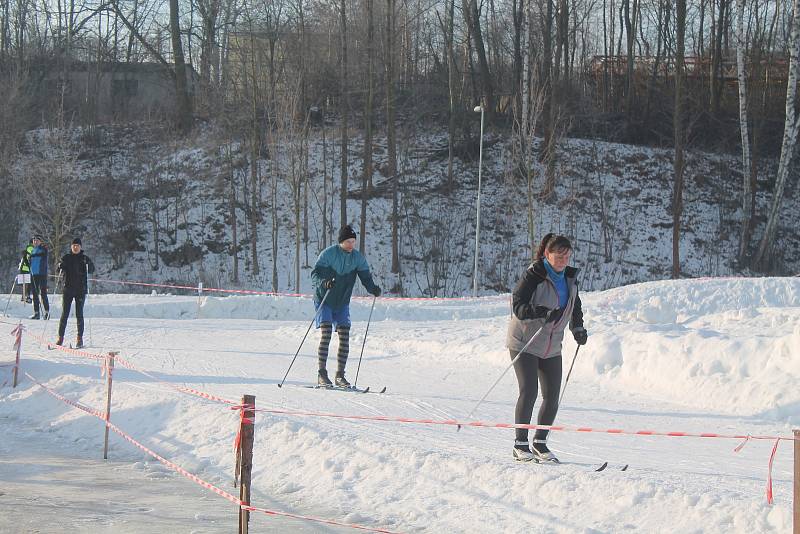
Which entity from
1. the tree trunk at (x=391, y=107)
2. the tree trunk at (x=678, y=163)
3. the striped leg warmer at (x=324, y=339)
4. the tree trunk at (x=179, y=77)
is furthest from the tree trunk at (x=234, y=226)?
the striped leg warmer at (x=324, y=339)

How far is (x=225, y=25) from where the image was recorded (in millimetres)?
48188

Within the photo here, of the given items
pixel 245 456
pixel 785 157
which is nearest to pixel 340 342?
pixel 245 456

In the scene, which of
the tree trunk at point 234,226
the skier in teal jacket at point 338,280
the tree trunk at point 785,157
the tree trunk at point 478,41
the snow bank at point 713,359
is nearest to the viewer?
the snow bank at point 713,359

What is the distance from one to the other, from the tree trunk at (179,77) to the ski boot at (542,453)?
43.0 metres

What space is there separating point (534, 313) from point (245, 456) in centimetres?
221

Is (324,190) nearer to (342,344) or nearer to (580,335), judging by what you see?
(342,344)

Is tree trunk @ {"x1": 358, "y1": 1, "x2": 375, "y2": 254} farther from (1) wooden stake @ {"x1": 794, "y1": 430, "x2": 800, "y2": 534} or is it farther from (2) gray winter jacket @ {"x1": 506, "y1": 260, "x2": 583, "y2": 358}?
(1) wooden stake @ {"x1": 794, "y1": 430, "x2": 800, "y2": 534}

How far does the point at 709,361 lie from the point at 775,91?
127 ft

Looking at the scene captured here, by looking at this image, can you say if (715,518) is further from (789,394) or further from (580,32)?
(580,32)

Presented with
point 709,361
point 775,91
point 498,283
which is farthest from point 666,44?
point 709,361

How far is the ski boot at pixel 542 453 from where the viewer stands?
6551mm

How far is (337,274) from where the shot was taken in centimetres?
995

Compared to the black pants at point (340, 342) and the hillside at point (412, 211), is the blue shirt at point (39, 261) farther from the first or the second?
the hillside at point (412, 211)

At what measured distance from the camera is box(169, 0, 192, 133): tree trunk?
47.0 meters
